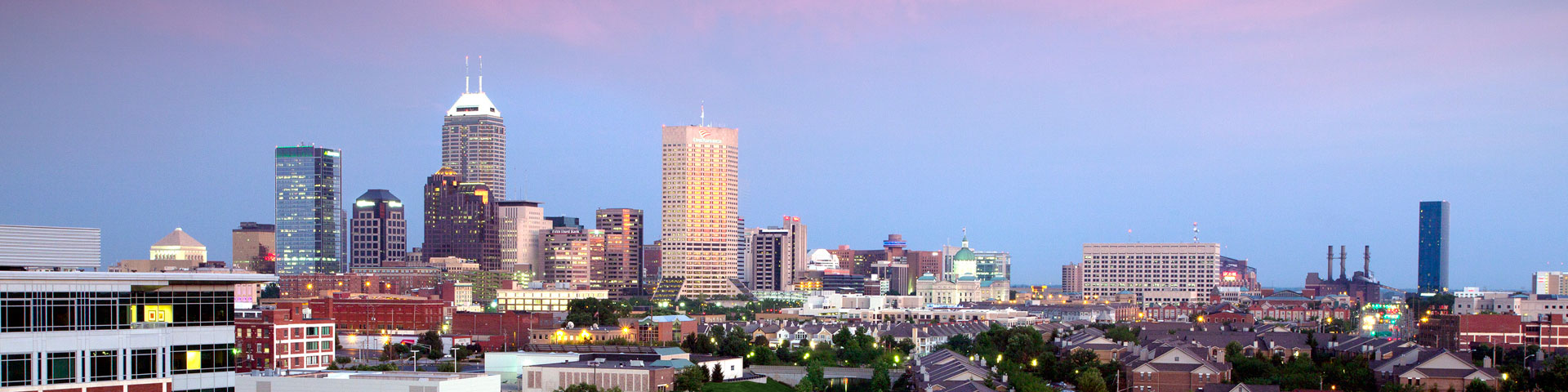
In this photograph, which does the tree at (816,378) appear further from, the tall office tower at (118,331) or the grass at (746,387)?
the tall office tower at (118,331)

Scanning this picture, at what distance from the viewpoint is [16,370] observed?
143ft

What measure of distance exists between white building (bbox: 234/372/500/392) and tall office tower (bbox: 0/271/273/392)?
1.37 m

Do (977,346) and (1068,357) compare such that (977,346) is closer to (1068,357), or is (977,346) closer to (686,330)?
(1068,357)

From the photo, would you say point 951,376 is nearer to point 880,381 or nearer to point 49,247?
point 880,381

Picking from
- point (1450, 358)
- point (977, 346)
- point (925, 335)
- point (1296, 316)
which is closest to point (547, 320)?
point (925, 335)

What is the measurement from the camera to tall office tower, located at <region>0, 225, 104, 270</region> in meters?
45.8

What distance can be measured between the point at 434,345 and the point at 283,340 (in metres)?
19.0

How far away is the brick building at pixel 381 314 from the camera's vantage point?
461ft

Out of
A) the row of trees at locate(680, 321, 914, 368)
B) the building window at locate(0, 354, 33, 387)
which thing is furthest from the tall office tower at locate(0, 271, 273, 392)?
the row of trees at locate(680, 321, 914, 368)

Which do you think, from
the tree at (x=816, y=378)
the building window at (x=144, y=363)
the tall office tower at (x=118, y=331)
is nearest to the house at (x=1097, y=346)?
the tree at (x=816, y=378)

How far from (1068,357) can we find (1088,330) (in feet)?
111

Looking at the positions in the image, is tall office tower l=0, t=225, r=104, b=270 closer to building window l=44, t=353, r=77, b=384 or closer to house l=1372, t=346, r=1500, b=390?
building window l=44, t=353, r=77, b=384

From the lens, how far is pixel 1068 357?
93.5 metres

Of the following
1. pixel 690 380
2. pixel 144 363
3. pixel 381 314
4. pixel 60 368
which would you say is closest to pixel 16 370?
pixel 60 368
